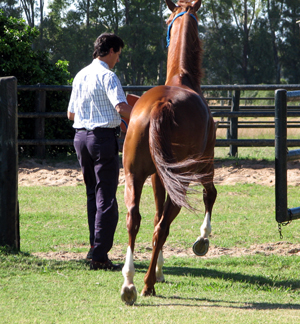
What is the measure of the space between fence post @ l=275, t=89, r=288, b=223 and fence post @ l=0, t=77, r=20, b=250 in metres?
2.54

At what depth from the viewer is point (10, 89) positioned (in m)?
4.34

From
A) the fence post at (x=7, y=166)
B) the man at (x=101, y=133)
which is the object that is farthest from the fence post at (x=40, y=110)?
the man at (x=101, y=133)

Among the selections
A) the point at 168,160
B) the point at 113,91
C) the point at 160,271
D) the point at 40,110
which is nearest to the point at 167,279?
the point at 160,271

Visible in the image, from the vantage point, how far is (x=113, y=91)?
12.8 feet

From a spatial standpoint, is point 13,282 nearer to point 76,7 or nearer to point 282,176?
point 282,176

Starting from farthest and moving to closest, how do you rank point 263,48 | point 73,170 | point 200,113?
point 263,48, point 73,170, point 200,113

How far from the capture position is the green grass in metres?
2.94

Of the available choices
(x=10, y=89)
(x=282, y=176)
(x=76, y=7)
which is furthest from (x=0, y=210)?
(x=76, y=7)

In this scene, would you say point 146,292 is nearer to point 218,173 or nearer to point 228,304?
point 228,304

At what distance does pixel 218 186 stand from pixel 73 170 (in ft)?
9.93

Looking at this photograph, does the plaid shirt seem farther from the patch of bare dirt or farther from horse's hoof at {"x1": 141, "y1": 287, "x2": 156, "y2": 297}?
the patch of bare dirt

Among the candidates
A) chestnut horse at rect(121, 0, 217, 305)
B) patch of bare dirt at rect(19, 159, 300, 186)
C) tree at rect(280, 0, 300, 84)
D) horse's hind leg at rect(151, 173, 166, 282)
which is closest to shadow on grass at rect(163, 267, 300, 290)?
horse's hind leg at rect(151, 173, 166, 282)

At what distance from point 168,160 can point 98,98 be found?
43.6 inches

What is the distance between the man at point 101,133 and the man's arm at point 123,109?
0.05 metres
